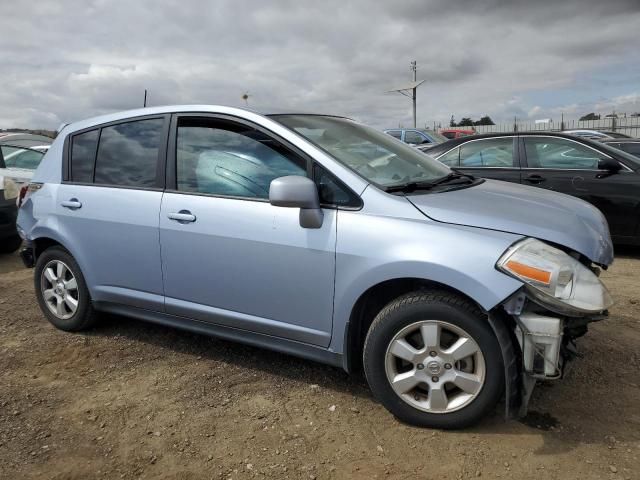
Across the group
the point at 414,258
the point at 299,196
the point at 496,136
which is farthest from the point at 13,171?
the point at 414,258

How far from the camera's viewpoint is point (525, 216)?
8.79 feet

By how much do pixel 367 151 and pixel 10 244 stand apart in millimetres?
5615

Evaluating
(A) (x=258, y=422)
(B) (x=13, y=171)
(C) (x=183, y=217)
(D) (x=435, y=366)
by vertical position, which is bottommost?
(A) (x=258, y=422)

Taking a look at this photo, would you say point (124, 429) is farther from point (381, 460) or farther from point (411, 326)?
point (411, 326)

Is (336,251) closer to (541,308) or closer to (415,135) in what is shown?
(541,308)

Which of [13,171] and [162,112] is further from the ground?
[162,112]

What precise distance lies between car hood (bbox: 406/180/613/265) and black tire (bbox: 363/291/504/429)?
15.7 inches

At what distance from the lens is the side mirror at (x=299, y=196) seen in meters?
2.71

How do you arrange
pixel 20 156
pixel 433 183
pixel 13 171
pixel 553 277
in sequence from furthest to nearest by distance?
pixel 20 156 → pixel 13 171 → pixel 433 183 → pixel 553 277

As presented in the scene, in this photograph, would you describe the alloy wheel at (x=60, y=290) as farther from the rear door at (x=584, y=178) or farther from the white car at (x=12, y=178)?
the rear door at (x=584, y=178)

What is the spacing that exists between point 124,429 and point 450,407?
5.54ft

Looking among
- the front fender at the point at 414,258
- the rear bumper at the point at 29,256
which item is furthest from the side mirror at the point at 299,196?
the rear bumper at the point at 29,256

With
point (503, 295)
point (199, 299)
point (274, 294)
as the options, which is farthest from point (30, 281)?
point (503, 295)

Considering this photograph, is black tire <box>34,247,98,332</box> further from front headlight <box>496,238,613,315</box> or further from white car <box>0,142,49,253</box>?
front headlight <box>496,238,613,315</box>
